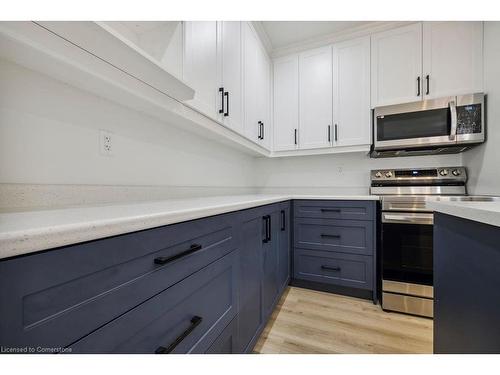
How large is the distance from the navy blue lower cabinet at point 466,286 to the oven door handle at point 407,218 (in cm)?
97

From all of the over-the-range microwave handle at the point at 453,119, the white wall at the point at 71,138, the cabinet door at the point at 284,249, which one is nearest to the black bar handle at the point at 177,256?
the white wall at the point at 71,138

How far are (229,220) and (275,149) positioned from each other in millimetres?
1735

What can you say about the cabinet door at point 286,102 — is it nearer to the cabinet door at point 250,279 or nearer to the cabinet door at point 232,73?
the cabinet door at point 232,73

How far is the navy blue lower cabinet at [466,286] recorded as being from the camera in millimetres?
539

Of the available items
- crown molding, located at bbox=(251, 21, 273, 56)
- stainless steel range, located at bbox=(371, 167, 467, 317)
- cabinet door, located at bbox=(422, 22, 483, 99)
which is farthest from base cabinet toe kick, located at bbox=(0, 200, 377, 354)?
cabinet door, located at bbox=(422, 22, 483, 99)

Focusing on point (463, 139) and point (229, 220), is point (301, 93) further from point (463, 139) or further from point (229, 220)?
point (229, 220)

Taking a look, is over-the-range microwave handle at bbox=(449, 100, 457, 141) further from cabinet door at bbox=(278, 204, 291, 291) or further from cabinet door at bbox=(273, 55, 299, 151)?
cabinet door at bbox=(278, 204, 291, 291)

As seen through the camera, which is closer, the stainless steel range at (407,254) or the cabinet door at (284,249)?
the stainless steel range at (407,254)

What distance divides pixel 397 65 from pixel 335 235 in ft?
5.61

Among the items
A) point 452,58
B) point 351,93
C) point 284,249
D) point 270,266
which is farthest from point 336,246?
point 452,58

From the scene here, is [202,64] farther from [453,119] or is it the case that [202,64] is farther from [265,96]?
[453,119]
